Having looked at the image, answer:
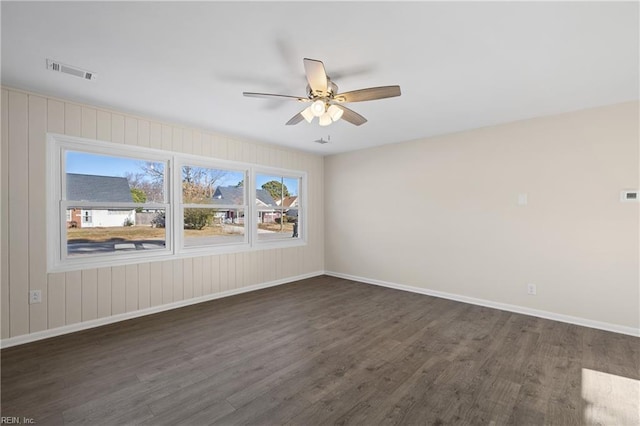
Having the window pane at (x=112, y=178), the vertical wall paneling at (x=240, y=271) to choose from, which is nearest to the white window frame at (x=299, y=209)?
the vertical wall paneling at (x=240, y=271)

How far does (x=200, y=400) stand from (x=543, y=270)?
156 inches

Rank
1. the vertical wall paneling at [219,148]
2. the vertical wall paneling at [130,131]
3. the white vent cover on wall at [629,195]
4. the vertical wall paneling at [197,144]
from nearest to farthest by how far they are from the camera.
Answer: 1. the white vent cover on wall at [629,195]
2. the vertical wall paneling at [130,131]
3. the vertical wall paneling at [197,144]
4. the vertical wall paneling at [219,148]

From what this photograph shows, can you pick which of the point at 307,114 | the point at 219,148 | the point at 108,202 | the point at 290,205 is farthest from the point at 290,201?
the point at 307,114

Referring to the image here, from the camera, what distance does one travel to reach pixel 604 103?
3.11 metres

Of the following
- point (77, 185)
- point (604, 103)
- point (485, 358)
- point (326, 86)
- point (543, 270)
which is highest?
point (604, 103)

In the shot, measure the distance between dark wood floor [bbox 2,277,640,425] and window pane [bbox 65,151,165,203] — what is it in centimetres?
151

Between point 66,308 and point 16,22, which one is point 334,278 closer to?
point 66,308

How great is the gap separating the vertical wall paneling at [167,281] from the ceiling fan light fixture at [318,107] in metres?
2.84

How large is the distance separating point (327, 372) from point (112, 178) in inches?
130

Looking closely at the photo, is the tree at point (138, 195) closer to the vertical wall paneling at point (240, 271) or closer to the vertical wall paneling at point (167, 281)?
the vertical wall paneling at point (167, 281)

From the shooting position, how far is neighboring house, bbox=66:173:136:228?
3188mm

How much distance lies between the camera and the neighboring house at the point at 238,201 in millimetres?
4473

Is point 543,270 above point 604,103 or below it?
below

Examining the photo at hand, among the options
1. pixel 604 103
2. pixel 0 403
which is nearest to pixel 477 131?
pixel 604 103
